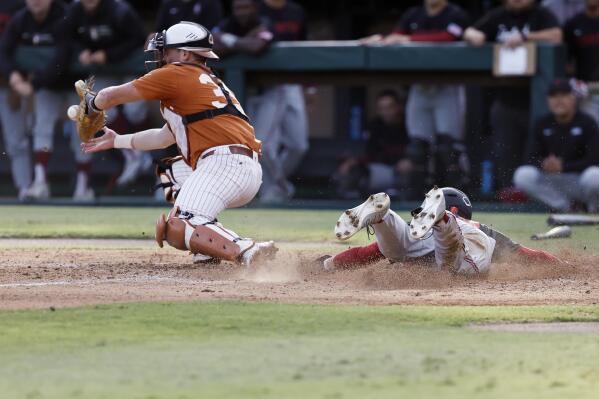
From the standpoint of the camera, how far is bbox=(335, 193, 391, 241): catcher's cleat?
6.68 metres

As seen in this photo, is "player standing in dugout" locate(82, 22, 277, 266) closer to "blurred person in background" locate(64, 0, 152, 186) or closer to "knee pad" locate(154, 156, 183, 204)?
"knee pad" locate(154, 156, 183, 204)

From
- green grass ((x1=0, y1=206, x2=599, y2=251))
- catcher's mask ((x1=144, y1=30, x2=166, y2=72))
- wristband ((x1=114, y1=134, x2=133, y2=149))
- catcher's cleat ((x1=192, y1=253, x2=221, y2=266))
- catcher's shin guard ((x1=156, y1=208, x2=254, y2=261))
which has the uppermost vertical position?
catcher's mask ((x1=144, y1=30, x2=166, y2=72))

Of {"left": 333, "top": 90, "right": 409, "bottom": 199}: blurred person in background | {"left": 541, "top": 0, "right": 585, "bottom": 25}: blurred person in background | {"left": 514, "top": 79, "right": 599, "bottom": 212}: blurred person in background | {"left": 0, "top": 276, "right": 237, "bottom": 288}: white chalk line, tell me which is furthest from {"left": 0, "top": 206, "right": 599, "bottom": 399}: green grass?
{"left": 541, "top": 0, "right": 585, "bottom": 25}: blurred person in background

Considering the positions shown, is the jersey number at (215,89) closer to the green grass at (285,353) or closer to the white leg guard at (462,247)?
the white leg guard at (462,247)

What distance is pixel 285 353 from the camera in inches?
188

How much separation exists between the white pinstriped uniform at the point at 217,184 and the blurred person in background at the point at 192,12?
665cm

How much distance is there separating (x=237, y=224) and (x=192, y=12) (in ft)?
11.9

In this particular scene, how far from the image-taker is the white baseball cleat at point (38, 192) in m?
14.6

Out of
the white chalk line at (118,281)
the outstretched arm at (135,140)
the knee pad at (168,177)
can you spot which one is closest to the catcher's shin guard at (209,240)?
the white chalk line at (118,281)

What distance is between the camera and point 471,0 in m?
17.2

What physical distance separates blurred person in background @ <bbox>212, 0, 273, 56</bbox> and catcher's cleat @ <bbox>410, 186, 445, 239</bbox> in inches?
306

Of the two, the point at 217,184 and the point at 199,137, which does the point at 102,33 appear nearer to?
the point at 199,137

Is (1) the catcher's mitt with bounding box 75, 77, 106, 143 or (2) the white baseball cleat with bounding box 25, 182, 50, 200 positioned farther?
(2) the white baseball cleat with bounding box 25, 182, 50, 200

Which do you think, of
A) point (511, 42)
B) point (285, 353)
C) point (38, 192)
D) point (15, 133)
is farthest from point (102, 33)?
point (285, 353)
